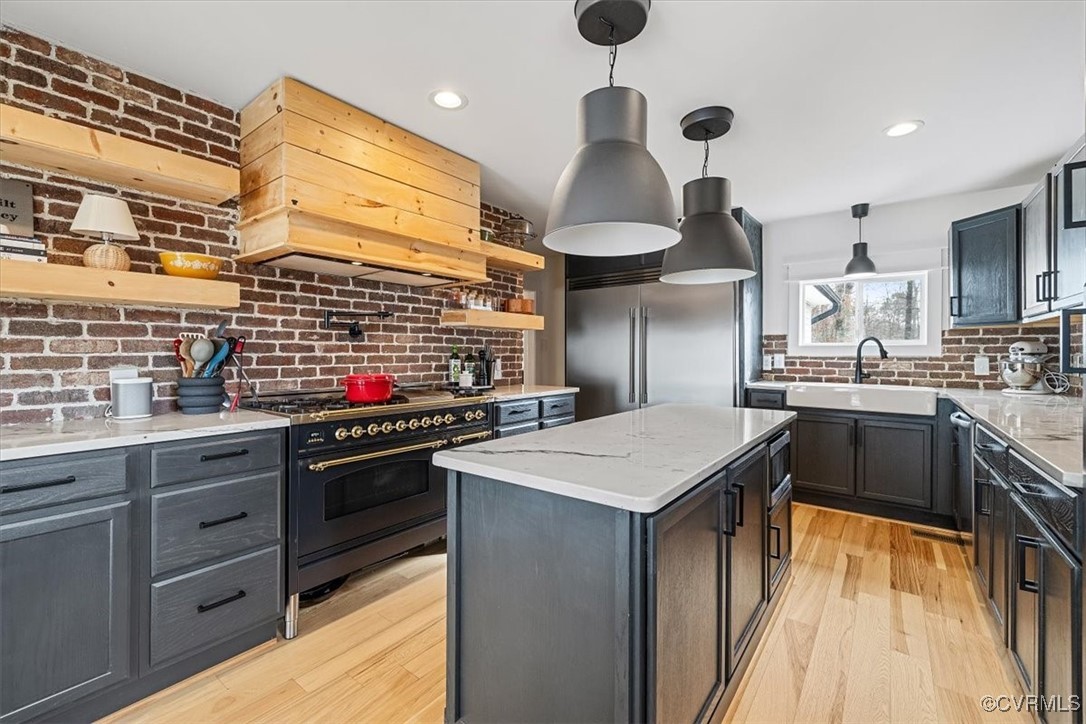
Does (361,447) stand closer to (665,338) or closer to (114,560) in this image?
(114,560)

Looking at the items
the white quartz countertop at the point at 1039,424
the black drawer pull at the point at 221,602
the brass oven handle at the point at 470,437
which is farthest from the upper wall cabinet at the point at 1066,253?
the black drawer pull at the point at 221,602

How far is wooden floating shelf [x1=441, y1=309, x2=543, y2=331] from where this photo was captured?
3.43 meters

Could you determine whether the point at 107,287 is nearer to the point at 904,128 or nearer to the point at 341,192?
the point at 341,192

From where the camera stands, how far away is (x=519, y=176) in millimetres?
3383

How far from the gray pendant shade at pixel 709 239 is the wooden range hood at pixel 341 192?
4.39 ft

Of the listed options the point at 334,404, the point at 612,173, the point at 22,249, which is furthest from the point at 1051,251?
the point at 22,249

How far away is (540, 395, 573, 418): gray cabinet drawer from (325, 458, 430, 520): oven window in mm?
1115

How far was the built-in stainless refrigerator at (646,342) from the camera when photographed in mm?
4074

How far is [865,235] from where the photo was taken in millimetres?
4113

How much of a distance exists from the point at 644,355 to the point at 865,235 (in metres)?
2.09

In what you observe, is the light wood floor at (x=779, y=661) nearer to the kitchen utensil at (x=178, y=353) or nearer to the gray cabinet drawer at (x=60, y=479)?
the gray cabinet drawer at (x=60, y=479)

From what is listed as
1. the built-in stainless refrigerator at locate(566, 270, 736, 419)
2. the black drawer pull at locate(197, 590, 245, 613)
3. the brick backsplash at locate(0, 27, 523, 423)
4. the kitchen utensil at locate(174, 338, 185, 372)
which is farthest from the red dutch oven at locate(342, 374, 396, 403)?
the built-in stainless refrigerator at locate(566, 270, 736, 419)

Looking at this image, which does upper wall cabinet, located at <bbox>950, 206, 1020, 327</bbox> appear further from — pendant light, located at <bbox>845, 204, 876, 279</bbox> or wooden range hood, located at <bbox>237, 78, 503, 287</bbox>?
wooden range hood, located at <bbox>237, 78, 503, 287</bbox>

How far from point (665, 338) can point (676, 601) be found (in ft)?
10.7
